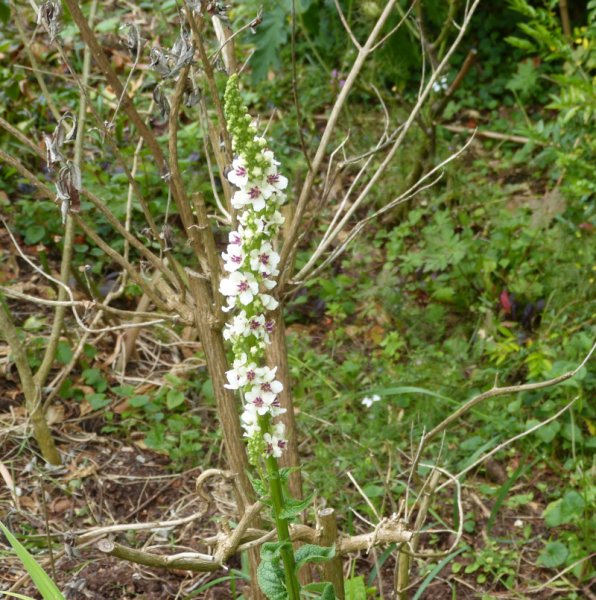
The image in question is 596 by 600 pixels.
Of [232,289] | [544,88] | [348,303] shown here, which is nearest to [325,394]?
[348,303]

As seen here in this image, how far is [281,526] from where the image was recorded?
4.94 feet

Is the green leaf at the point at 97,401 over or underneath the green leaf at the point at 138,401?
over

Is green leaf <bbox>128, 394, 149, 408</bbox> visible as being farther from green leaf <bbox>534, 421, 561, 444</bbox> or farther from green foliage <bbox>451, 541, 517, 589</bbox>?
green leaf <bbox>534, 421, 561, 444</bbox>

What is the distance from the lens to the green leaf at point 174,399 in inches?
118

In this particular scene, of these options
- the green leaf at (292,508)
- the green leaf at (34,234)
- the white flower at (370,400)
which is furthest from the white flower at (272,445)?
the green leaf at (34,234)

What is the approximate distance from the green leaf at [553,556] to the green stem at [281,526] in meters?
1.19

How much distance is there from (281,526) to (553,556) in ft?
4.22

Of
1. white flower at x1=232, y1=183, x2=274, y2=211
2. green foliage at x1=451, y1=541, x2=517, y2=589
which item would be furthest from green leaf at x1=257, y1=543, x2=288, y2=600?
green foliage at x1=451, y1=541, x2=517, y2=589

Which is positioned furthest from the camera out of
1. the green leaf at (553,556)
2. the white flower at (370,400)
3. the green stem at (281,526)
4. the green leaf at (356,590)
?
the white flower at (370,400)

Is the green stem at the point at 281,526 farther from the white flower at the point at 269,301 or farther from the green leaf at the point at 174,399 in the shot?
the green leaf at the point at 174,399

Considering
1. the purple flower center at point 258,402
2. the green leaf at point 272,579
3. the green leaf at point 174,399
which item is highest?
the purple flower center at point 258,402

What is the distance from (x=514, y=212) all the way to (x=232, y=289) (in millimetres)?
2768

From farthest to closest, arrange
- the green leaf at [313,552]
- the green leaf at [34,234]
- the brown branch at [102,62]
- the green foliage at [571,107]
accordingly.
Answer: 1. the green leaf at [34,234]
2. the green foliage at [571,107]
3. the brown branch at [102,62]
4. the green leaf at [313,552]

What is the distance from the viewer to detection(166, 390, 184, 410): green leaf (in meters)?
2.99
